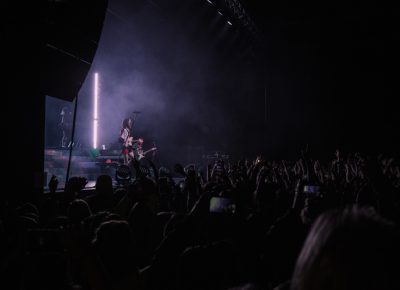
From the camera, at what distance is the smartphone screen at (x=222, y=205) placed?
297cm

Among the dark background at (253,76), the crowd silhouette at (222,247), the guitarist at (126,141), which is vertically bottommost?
the crowd silhouette at (222,247)

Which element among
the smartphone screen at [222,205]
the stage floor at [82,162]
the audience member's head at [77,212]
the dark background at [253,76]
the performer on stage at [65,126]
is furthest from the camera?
the performer on stage at [65,126]

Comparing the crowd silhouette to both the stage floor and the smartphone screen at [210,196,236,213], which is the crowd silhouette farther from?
the stage floor

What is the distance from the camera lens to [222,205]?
9.82ft

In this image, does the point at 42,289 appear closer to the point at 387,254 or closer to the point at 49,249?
the point at 49,249

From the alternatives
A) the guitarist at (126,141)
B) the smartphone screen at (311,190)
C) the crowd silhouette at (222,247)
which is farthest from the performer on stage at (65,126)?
the smartphone screen at (311,190)

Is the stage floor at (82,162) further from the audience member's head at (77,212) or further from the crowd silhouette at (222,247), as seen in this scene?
the audience member's head at (77,212)

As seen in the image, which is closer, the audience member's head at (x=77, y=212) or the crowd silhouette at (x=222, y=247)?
the crowd silhouette at (x=222, y=247)

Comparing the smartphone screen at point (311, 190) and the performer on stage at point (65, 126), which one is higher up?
the performer on stage at point (65, 126)

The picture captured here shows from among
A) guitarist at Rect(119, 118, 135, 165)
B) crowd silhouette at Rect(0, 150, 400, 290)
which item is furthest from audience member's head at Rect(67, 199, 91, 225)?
guitarist at Rect(119, 118, 135, 165)

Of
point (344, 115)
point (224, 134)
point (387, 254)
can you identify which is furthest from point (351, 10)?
point (387, 254)

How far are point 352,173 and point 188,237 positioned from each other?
17.2ft

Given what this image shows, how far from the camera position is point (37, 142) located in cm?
631

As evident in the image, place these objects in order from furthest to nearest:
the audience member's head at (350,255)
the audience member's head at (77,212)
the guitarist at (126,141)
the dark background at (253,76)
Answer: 1. the dark background at (253,76)
2. the guitarist at (126,141)
3. the audience member's head at (77,212)
4. the audience member's head at (350,255)
